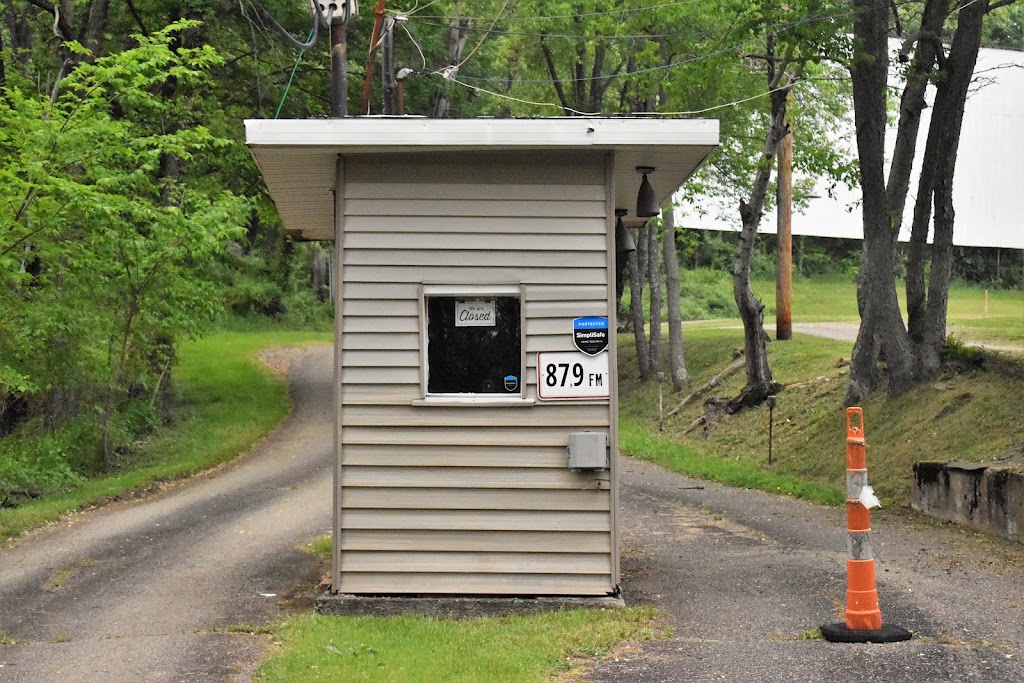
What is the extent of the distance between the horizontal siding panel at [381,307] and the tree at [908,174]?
30.8 ft

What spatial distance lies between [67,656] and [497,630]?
8.65ft

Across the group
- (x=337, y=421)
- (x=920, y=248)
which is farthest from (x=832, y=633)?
(x=920, y=248)

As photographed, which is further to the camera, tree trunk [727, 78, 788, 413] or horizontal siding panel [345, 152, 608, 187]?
tree trunk [727, 78, 788, 413]

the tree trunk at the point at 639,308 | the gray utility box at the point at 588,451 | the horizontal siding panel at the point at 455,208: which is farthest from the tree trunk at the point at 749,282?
the gray utility box at the point at 588,451

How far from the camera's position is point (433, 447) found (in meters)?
8.80

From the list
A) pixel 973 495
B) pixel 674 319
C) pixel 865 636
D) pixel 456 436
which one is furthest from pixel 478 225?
pixel 674 319

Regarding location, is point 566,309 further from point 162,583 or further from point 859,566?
point 162,583

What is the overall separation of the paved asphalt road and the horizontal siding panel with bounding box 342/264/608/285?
2.36m

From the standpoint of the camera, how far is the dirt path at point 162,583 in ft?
24.3

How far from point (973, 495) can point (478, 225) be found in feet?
19.9

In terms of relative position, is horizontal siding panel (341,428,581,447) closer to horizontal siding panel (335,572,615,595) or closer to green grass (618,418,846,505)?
horizontal siding panel (335,572,615,595)

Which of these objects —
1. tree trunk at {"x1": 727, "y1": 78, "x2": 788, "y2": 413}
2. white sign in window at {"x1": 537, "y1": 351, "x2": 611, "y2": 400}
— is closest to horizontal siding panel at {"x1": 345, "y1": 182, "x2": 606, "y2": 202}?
white sign in window at {"x1": 537, "y1": 351, "x2": 611, "y2": 400}

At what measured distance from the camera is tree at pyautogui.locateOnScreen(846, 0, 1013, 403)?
16.4 m

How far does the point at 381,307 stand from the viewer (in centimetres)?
883
